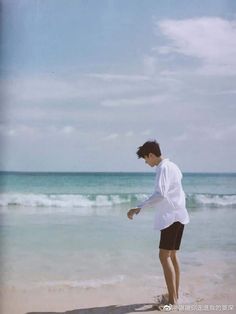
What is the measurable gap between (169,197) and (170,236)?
25 centimetres

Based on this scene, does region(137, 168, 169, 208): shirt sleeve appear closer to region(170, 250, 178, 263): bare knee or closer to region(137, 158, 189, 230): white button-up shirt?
region(137, 158, 189, 230): white button-up shirt

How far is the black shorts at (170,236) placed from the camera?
3.30 m

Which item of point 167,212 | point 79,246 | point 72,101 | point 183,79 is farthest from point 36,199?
point 183,79

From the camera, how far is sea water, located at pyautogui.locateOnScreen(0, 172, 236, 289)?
11.9ft

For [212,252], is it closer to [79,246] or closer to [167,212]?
[167,212]

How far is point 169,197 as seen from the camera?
330 cm

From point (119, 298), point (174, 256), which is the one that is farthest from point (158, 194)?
point (119, 298)

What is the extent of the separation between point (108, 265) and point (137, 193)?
61 centimetres

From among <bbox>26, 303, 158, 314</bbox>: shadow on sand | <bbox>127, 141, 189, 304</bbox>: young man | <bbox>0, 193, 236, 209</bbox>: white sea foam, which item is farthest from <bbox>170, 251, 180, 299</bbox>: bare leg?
<bbox>0, 193, 236, 209</bbox>: white sea foam

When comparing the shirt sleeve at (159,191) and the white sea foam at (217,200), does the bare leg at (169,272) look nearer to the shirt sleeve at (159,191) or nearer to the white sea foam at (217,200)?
the shirt sleeve at (159,191)

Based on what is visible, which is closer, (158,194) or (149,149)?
(158,194)

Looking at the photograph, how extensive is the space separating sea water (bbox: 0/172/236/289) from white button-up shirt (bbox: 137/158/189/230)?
32 cm

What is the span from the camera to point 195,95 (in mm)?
3658

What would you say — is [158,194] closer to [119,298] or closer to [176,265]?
[176,265]
